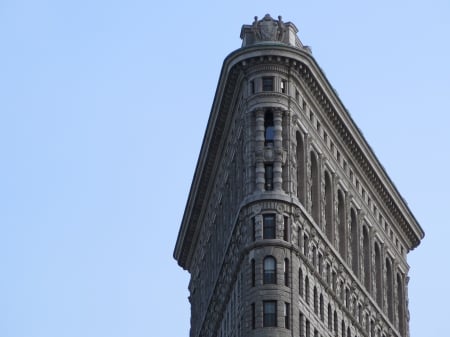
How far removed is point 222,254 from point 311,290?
649 inches

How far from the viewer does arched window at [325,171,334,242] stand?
16506cm

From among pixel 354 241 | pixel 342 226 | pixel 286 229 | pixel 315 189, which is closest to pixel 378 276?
pixel 354 241

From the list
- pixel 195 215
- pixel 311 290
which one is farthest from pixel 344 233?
pixel 195 215

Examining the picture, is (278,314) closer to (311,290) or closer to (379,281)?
(311,290)

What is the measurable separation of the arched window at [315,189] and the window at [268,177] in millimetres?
8058

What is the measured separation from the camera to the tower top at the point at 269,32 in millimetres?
163250

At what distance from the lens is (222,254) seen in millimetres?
169500

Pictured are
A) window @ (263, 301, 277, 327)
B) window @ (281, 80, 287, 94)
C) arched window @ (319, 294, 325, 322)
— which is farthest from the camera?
window @ (281, 80, 287, 94)

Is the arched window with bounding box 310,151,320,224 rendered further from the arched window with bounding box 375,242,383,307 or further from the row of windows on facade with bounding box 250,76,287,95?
the arched window with bounding box 375,242,383,307

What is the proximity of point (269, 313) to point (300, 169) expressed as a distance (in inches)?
679

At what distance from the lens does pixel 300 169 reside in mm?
159250

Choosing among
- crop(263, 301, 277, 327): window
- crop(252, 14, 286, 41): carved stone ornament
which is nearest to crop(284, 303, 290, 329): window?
crop(263, 301, 277, 327): window

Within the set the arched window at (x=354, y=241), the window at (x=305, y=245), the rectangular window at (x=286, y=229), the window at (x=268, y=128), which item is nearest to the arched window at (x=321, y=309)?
the window at (x=305, y=245)

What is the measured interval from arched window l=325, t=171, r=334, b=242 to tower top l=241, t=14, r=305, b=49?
47.1 ft
